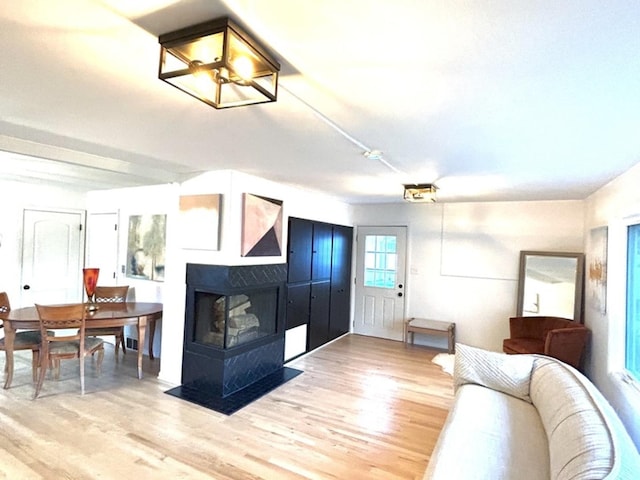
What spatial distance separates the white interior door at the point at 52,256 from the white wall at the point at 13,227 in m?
0.07

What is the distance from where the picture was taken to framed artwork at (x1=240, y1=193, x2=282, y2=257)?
376 cm

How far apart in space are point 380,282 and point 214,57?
538cm

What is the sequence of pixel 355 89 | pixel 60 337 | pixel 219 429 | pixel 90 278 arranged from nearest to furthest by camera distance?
pixel 355 89 → pixel 219 429 → pixel 60 337 → pixel 90 278

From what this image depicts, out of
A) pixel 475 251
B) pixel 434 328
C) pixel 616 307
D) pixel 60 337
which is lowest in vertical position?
pixel 434 328

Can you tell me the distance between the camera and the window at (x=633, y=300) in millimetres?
3006

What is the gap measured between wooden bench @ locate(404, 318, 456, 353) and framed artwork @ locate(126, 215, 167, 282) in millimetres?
3771

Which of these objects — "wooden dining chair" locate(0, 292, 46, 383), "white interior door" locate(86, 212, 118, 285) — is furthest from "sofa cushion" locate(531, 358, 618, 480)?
"white interior door" locate(86, 212, 118, 285)

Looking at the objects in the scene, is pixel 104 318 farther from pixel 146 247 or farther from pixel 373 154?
pixel 373 154

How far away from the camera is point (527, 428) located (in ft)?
7.34

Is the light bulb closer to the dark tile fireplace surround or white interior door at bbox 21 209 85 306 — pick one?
the dark tile fireplace surround

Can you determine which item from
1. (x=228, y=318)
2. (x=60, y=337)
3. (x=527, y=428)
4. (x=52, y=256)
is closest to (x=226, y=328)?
(x=228, y=318)

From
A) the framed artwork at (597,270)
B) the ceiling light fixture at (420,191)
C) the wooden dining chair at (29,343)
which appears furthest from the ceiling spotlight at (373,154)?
the wooden dining chair at (29,343)

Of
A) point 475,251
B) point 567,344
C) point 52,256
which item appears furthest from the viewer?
point 475,251

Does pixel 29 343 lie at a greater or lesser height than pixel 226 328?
lesser
